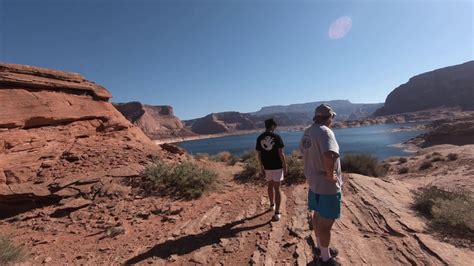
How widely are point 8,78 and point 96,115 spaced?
284cm

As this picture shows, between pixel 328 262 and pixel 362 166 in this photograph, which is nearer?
pixel 328 262

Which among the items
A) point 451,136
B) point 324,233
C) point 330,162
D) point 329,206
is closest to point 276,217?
point 324,233

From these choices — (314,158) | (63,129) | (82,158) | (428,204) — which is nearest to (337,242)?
(314,158)

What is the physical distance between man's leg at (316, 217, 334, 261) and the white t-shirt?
0.36 metres

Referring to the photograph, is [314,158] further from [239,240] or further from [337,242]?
[239,240]

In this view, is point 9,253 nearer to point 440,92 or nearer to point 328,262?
point 328,262

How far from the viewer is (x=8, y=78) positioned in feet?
28.1

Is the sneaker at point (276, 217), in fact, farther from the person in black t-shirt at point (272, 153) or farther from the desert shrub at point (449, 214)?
the desert shrub at point (449, 214)

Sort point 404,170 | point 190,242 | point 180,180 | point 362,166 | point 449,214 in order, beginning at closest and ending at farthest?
1. point 190,242
2. point 449,214
3. point 180,180
4. point 362,166
5. point 404,170

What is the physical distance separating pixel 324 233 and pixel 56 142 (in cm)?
871

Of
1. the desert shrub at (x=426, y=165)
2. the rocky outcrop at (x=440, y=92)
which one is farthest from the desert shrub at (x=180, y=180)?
the rocky outcrop at (x=440, y=92)

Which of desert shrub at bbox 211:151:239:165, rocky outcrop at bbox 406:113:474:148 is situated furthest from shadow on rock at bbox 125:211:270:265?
rocky outcrop at bbox 406:113:474:148

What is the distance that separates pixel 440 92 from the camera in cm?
16825

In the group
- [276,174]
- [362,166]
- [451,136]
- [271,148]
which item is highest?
[271,148]
